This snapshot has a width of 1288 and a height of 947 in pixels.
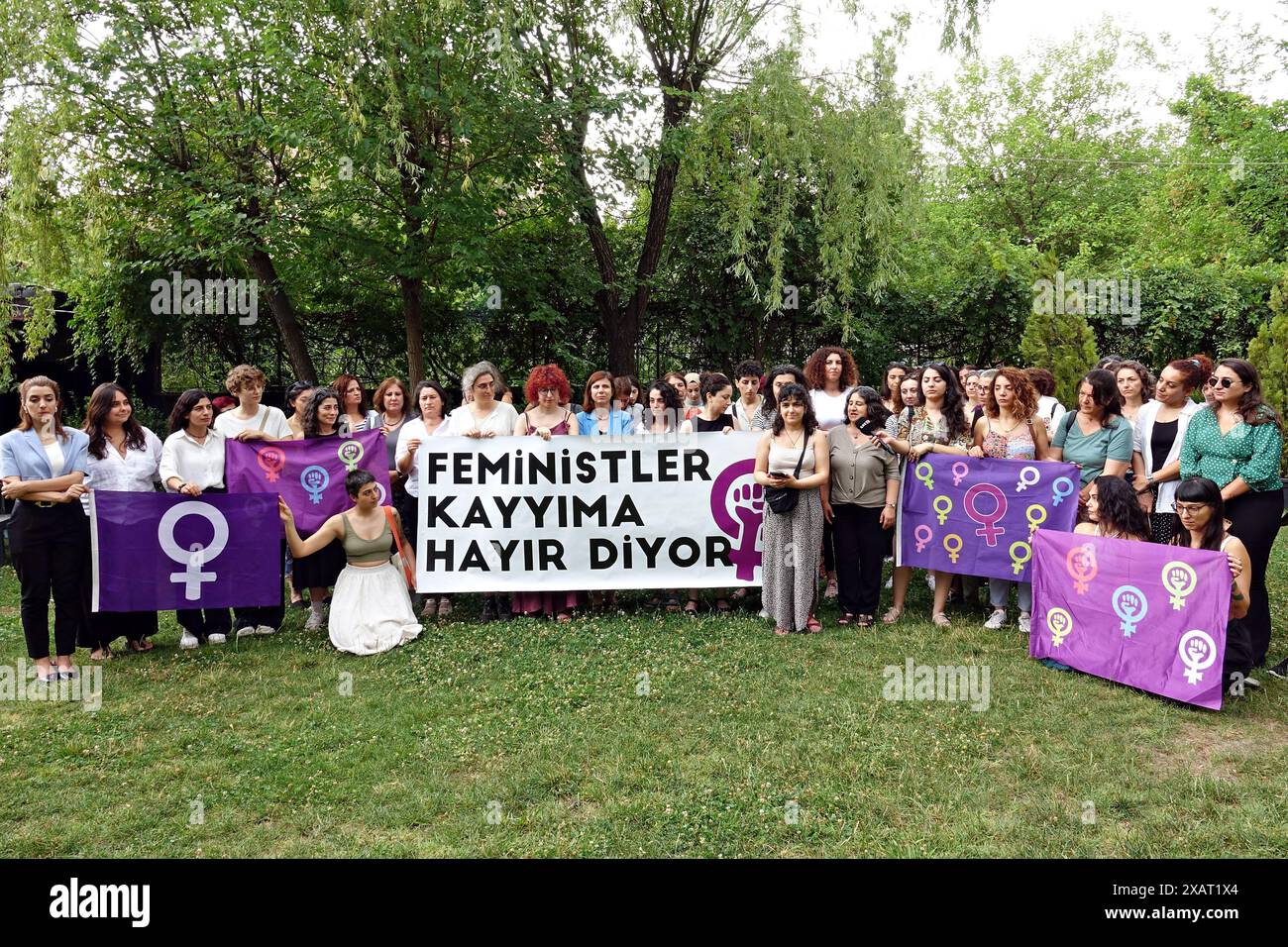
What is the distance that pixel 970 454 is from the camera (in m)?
6.92

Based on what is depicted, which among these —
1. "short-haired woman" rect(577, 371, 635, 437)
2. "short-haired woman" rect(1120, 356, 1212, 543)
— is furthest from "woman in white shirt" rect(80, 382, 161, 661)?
"short-haired woman" rect(1120, 356, 1212, 543)

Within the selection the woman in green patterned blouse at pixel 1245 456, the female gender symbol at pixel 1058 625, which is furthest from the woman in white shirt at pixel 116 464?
the woman in green patterned blouse at pixel 1245 456

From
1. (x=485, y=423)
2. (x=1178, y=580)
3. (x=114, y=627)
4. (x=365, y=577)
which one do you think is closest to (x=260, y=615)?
(x=114, y=627)

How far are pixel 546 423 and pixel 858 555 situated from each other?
2.84 metres

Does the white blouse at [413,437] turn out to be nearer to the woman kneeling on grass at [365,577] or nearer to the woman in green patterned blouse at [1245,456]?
the woman kneeling on grass at [365,577]

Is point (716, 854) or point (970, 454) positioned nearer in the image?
point (716, 854)

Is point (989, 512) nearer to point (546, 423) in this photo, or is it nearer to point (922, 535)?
point (922, 535)

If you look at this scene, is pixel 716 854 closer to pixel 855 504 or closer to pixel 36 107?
pixel 855 504

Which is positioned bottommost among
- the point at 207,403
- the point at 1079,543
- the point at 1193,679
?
the point at 1193,679

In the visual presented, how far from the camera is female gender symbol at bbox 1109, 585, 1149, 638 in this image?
5.32m

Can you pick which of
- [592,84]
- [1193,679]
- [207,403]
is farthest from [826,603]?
[592,84]

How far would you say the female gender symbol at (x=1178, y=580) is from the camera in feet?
16.6

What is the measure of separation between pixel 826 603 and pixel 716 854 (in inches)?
169

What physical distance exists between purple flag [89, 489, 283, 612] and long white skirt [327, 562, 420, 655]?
24.8 inches
